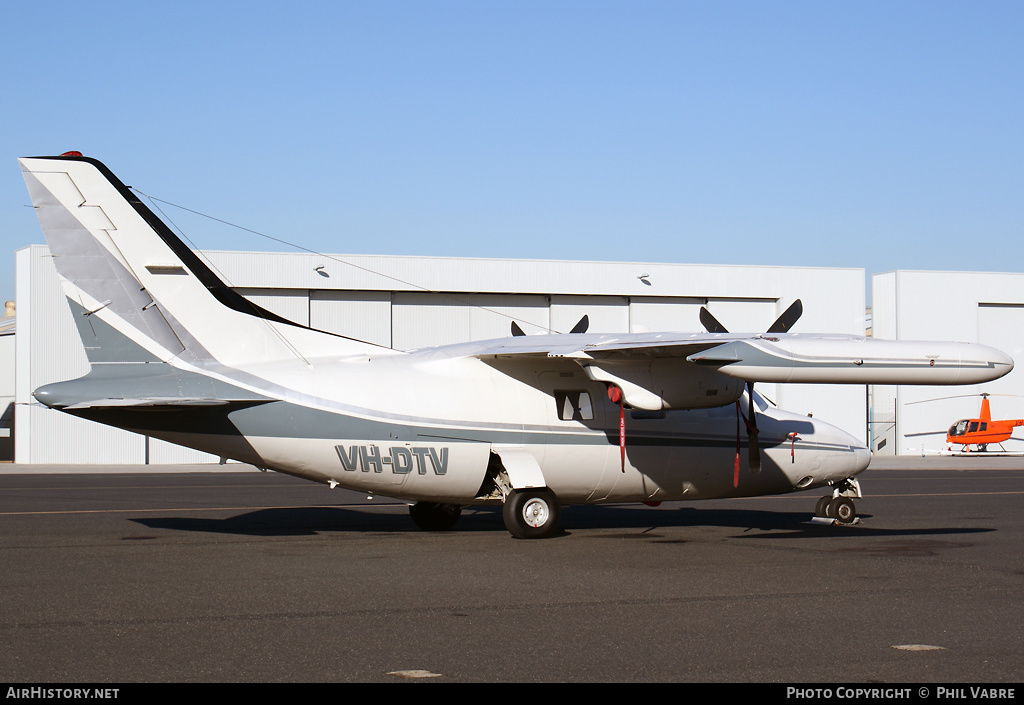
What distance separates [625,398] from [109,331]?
8451 millimetres

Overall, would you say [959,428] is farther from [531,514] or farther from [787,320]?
[531,514]

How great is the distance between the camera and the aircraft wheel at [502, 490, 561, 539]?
A: 16969 mm

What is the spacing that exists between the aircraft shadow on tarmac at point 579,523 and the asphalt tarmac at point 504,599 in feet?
0.39

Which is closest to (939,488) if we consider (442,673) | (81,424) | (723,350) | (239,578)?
(723,350)

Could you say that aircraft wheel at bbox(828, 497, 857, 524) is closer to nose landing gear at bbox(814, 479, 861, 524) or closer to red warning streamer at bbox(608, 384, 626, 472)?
nose landing gear at bbox(814, 479, 861, 524)

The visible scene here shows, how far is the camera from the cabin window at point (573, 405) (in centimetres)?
1778

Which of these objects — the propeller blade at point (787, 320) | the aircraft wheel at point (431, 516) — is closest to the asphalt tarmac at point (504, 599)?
the aircraft wheel at point (431, 516)

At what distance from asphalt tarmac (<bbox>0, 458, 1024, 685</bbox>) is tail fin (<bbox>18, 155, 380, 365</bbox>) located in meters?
3.22

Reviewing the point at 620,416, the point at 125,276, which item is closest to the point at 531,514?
the point at 620,416

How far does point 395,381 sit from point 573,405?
3202mm

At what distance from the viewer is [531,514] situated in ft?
56.3

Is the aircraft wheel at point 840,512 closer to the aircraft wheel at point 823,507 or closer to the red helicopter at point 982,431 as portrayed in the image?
the aircraft wheel at point 823,507

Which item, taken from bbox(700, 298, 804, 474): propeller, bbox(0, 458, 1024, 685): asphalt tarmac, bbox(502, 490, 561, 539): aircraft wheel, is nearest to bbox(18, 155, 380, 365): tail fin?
bbox(0, 458, 1024, 685): asphalt tarmac

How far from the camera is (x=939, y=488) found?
31.6 meters
